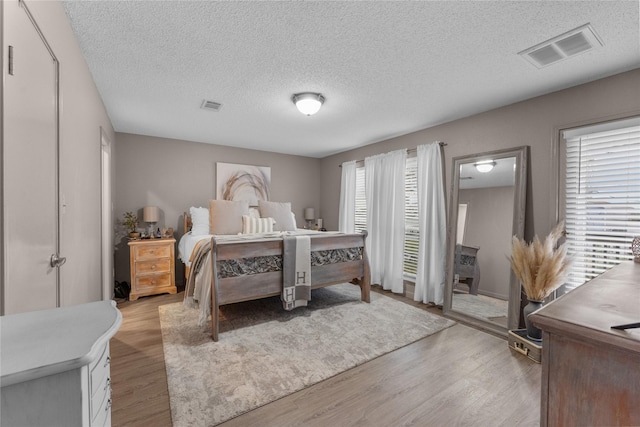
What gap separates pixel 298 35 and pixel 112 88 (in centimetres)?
191

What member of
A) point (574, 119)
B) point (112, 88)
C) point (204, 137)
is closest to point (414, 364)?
point (574, 119)

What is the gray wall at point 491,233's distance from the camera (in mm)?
2885

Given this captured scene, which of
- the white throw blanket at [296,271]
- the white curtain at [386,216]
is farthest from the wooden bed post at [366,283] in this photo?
the white throw blanket at [296,271]

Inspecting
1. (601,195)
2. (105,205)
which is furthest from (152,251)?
(601,195)

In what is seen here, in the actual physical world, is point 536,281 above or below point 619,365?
below

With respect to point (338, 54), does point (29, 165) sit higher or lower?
lower

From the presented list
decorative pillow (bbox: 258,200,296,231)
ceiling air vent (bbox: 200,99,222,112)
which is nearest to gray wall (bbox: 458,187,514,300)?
decorative pillow (bbox: 258,200,296,231)

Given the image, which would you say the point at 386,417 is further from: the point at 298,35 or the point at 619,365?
the point at 298,35

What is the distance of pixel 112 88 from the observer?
255 centimetres

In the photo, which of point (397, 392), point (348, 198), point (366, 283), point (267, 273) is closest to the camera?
point (397, 392)

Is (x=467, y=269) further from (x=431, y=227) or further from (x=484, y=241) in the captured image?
(x=431, y=227)

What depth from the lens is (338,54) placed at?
6.60ft

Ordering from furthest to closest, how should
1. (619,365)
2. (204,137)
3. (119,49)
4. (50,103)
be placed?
(204,137)
(119,49)
(50,103)
(619,365)

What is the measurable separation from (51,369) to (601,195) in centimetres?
334
